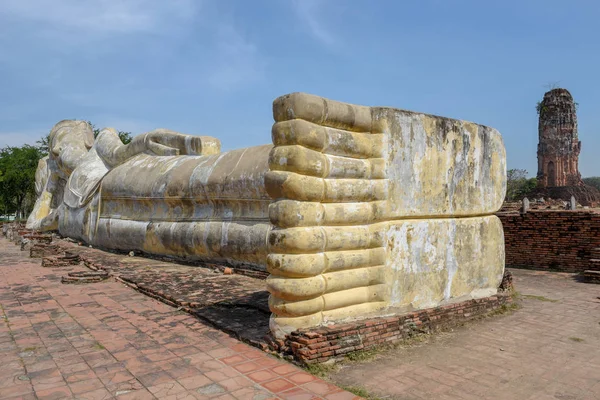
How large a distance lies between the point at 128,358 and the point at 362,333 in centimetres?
188

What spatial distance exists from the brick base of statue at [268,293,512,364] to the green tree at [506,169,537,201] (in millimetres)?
32175

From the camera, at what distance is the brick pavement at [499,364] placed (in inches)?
127

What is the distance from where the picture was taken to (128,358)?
3744 millimetres

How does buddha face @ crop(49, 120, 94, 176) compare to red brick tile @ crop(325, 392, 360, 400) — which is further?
buddha face @ crop(49, 120, 94, 176)

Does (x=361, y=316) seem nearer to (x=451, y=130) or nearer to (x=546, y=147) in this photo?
(x=451, y=130)

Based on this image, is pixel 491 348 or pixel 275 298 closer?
pixel 275 298

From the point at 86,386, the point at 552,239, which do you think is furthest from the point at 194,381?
the point at 552,239

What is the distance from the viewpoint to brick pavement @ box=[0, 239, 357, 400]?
3.15 metres

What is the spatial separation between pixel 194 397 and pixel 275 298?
107 centimetres

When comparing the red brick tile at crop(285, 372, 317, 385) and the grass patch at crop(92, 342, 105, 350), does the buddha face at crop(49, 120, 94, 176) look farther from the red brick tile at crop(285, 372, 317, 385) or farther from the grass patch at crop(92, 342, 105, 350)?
the red brick tile at crop(285, 372, 317, 385)

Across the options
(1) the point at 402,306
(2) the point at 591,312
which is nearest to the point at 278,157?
(1) the point at 402,306

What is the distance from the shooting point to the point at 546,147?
32.9 metres

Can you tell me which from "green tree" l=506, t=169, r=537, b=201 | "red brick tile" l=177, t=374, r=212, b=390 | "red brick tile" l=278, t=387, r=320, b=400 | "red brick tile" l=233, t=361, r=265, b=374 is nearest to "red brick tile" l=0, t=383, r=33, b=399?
"red brick tile" l=177, t=374, r=212, b=390

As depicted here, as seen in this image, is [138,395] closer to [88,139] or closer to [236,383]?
[236,383]
